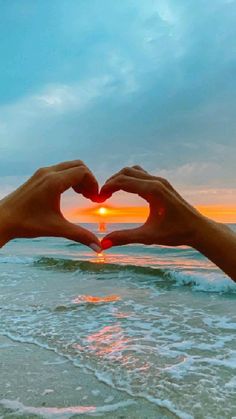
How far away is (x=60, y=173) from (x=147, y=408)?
115 inches

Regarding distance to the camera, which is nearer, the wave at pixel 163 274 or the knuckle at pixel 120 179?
the knuckle at pixel 120 179

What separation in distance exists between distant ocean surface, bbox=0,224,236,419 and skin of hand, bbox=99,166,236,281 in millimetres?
2415

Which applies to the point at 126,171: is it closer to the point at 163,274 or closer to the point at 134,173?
the point at 134,173

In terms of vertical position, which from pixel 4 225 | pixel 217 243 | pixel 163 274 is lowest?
pixel 163 274

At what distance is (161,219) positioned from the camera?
2.01m

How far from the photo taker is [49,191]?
1.96 meters

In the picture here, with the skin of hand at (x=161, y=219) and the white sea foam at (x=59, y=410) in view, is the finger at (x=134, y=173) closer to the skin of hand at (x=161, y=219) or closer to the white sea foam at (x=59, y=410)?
the skin of hand at (x=161, y=219)

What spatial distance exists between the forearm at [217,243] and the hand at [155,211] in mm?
53

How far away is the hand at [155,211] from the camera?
6.31 ft

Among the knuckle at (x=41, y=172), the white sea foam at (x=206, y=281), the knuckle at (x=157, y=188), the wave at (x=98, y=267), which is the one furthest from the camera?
the wave at (x=98, y=267)

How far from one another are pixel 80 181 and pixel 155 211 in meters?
0.38

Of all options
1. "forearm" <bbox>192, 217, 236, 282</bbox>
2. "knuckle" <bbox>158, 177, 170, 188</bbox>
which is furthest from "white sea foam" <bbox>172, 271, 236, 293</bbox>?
"knuckle" <bbox>158, 177, 170, 188</bbox>

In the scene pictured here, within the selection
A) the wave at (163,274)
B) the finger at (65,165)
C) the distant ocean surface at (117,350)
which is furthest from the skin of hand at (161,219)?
the wave at (163,274)

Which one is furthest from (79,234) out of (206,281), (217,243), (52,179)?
(206,281)
